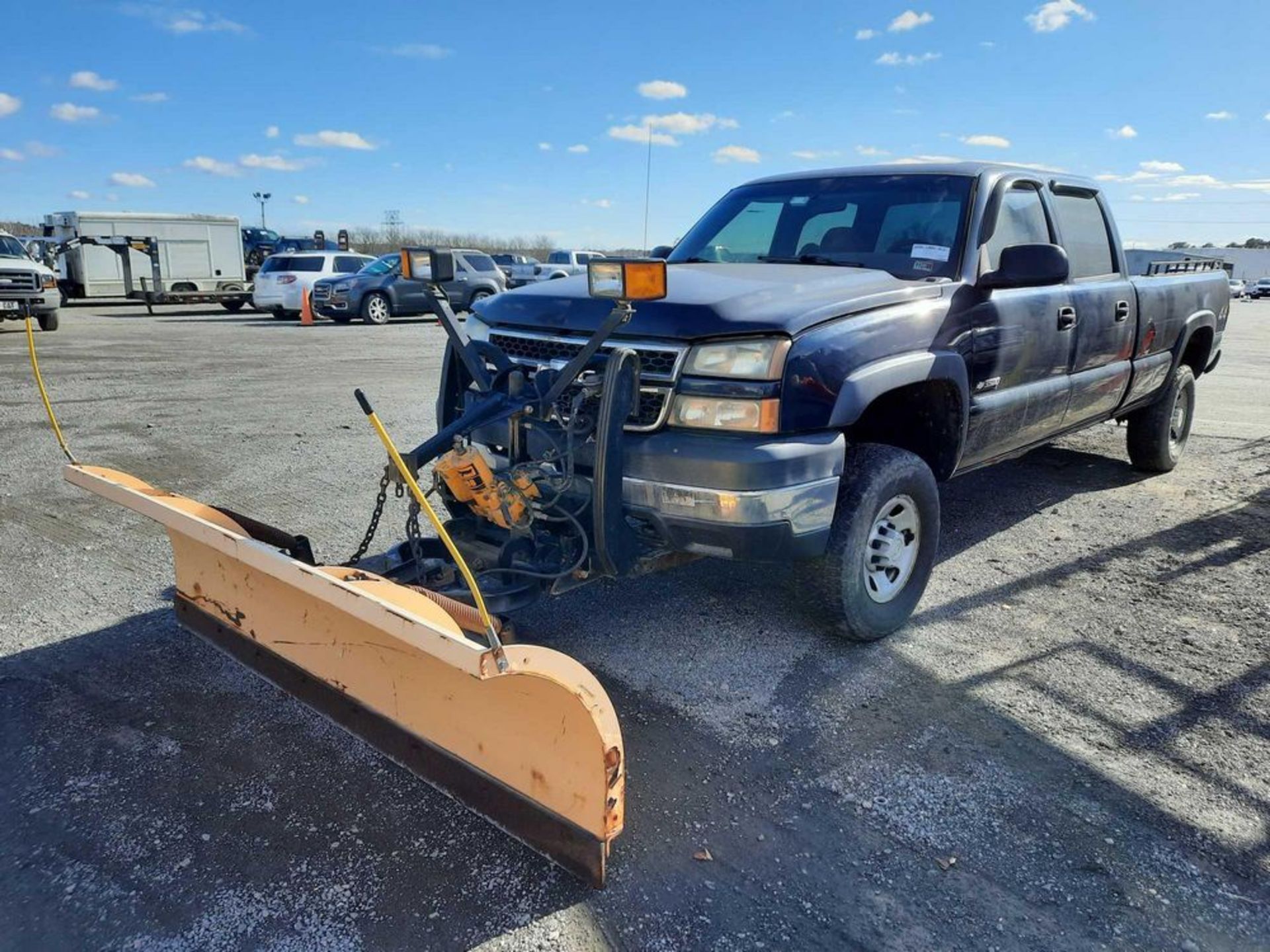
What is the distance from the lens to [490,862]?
2.44 meters

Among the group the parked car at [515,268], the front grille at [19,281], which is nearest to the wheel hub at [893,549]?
the front grille at [19,281]

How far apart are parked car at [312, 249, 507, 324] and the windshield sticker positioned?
16.1 metres

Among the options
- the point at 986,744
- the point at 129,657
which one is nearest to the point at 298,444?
the point at 129,657

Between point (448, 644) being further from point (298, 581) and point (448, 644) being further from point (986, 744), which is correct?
point (986, 744)

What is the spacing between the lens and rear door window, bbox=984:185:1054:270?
169 inches

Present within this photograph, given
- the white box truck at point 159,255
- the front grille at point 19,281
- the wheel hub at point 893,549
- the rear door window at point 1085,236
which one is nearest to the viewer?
the wheel hub at point 893,549

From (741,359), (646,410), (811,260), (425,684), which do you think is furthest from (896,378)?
(425,684)

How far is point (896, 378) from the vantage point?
343 cm

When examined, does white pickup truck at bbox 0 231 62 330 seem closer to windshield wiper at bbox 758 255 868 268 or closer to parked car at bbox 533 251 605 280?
parked car at bbox 533 251 605 280

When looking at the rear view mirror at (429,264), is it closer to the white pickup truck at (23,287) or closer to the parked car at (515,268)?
the white pickup truck at (23,287)

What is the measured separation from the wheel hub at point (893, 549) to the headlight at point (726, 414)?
837mm

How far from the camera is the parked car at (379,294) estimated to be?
781 inches

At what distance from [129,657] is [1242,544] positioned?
5.74m

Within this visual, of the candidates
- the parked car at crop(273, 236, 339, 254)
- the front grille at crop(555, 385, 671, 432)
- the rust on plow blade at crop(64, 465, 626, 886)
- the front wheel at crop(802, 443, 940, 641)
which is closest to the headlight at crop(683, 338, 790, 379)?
the front grille at crop(555, 385, 671, 432)
